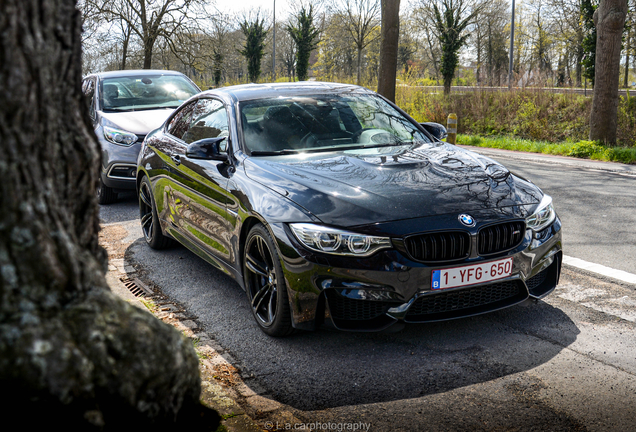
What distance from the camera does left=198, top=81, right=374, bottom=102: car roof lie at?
5.43m

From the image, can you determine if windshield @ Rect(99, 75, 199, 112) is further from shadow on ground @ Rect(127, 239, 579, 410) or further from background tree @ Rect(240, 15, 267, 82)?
background tree @ Rect(240, 15, 267, 82)

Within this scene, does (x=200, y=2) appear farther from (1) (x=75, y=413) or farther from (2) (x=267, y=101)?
(1) (x=75, y=413)

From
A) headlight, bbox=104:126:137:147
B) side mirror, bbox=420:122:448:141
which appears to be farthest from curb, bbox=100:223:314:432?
headlight, bbox=104:126:137:147

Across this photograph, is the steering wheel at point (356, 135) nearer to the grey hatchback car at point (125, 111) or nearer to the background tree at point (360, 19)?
the grey hatchback car at point (125, 111)

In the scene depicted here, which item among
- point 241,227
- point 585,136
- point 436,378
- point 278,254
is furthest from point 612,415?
point 585,136

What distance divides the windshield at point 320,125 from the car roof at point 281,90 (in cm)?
10

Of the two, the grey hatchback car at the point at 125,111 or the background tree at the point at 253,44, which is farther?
the background tree at the point at 253,44

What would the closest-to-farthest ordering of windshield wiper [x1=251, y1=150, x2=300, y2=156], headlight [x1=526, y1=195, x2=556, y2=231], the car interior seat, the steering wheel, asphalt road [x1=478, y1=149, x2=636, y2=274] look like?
headlight [x1=526, y1=195, x2=556, y2=231] < windshield wiper [x1=251, y1=150, x2=300, y2=156] < the steering wheel < asphalt road [x1=478, y1=149, x2=636, y2=274] < the car interior seat

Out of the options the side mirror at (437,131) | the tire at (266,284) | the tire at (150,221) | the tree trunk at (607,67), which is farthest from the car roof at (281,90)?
the tree trunk at (607,67)

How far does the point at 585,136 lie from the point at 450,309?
56.6ft

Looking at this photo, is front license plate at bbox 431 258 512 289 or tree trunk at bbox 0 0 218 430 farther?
front license plate at bbox 431 258 512 289

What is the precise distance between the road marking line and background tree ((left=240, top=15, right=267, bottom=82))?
6617cm

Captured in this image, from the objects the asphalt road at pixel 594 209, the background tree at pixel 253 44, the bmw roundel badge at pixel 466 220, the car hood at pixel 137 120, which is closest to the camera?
the bmw roundel badge at pixel 466 220

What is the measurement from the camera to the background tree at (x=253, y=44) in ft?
231
